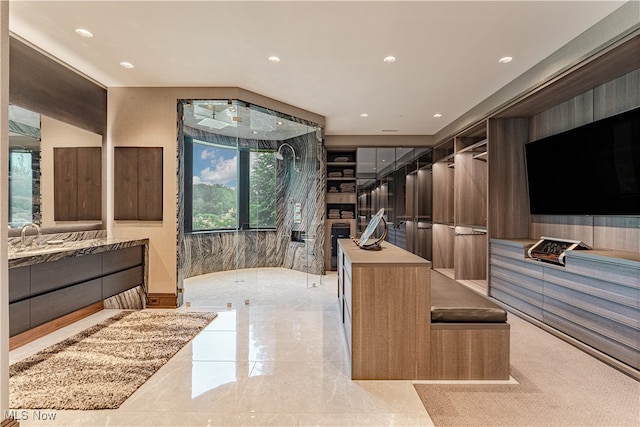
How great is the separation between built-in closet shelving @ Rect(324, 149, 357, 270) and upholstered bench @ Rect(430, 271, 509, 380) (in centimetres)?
408

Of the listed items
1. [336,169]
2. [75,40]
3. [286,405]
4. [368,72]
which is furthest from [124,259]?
[336,169]

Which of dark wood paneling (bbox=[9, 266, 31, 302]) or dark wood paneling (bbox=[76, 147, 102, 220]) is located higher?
dark wood paneling (bbox=[76, 147, 102, 220])

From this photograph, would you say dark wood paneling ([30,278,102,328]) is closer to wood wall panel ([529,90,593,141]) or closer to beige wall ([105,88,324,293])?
beige wall ([105,88,324,293])

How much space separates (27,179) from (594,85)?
5.74 m

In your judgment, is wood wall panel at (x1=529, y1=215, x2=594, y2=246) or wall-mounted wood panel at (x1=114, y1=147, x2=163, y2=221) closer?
wood wall panel at (x1=529, y1=215, x2=594, y2=246)

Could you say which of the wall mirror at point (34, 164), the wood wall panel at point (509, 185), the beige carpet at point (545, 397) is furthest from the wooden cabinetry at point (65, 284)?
the wood wall panel at point (509, 185)

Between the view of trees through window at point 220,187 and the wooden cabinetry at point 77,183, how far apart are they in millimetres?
1179

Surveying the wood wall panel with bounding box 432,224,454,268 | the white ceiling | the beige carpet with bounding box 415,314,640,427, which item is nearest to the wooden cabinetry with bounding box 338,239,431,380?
the beige carpet with bounding box 415,314,640,427

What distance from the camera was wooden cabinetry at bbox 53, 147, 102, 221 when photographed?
10.9ft

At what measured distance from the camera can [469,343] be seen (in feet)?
6.91

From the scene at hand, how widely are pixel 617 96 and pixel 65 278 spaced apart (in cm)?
543

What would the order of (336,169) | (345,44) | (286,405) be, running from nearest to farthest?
(286,405) → (345,44) → (336,169)

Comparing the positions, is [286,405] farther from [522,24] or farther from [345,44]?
[522,24]

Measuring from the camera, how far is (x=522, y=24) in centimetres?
249
